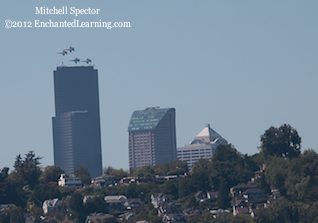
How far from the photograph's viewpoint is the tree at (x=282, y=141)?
154375 millimetres

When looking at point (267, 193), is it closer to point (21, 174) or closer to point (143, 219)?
point (143, 219)

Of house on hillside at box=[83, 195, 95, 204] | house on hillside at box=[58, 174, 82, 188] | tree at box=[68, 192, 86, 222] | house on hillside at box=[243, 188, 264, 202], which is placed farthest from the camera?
house on hillside at box=[58, 174, 82, 188]

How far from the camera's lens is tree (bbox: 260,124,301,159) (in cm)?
15438

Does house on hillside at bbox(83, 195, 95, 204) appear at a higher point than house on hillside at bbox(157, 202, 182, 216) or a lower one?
higher

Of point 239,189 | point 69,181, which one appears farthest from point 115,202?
point 239,189

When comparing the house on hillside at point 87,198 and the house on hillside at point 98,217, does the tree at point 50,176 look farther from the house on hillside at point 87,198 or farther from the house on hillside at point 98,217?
the house on hillside at point 98,217

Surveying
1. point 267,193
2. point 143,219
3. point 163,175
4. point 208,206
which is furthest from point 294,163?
point 163,175

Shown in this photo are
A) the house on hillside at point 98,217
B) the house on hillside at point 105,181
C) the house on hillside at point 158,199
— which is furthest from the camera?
the house on hillside at point 105,181

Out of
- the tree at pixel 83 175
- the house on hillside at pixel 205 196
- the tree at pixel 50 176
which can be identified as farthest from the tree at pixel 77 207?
the tree at pixel 83 175

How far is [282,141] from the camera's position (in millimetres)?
154375

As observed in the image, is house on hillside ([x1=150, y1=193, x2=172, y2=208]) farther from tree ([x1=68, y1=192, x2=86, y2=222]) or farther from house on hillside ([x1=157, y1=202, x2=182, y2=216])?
tree ([x1=68, y1=192, x2=86, y2=222])

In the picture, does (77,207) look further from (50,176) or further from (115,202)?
(50,176)

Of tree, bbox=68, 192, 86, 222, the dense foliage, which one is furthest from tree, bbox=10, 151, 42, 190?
tree, bbox=68, 192, 86, 222

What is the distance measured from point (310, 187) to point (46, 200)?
186 feet
